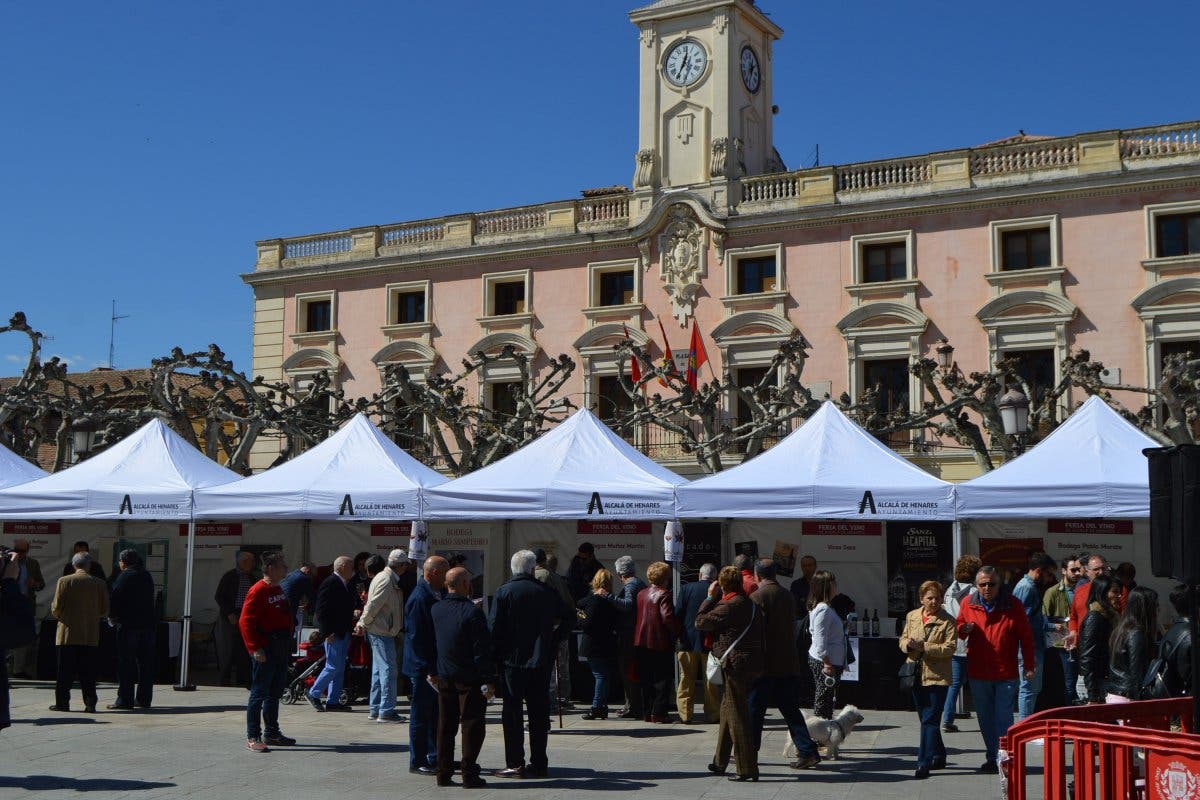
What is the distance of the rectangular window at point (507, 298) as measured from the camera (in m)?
32.7

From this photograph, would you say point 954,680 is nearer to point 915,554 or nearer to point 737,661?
point 737,661

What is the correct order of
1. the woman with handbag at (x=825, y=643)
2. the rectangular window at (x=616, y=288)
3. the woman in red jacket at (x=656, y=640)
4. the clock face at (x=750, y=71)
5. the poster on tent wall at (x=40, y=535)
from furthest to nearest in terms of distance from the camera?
the clock face at (x=750, y=71)
the rectangular window at (x=616, y=288)
the poster on tent wall at (x=40, y=535)
the woman in red jacket at (x=656, y=640)
the woman with handbag at (x=825, y=643)

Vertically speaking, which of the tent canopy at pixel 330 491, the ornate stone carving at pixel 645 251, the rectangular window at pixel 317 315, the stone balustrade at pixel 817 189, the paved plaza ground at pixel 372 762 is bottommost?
the paved plaza ground at pixel 372 762

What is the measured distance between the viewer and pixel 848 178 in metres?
29.1

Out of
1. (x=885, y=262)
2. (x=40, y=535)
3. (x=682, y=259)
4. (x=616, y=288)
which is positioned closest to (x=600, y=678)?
(x=40, y=535)

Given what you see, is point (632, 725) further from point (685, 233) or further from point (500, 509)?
point (685, 233)

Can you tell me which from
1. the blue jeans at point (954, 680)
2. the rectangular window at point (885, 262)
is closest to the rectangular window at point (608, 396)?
the rectangular window at point (885, 262)

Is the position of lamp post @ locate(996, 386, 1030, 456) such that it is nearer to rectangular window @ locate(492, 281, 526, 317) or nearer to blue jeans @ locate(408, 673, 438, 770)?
blue jeans @ locate(408, 673, 438, 770)

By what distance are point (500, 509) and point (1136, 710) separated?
25.8 feet

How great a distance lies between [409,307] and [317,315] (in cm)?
298

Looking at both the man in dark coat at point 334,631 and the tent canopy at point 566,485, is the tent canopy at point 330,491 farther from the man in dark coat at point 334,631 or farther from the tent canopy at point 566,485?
the man in dark coat at point 334,631

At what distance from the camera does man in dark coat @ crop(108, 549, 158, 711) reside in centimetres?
1317

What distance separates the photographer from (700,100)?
103 feet

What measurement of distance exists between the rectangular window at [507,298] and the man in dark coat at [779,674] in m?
23.1
